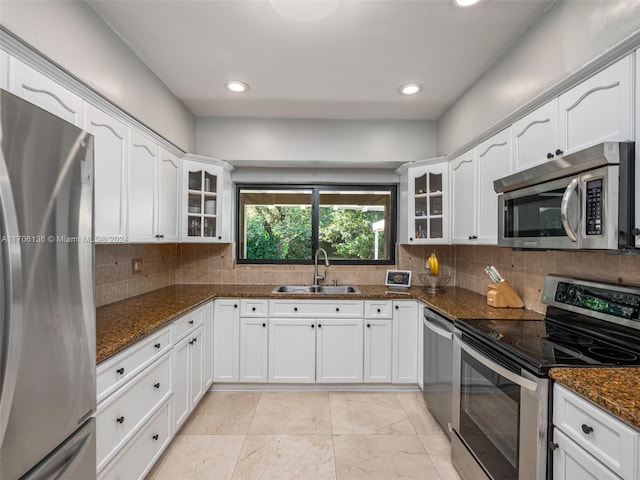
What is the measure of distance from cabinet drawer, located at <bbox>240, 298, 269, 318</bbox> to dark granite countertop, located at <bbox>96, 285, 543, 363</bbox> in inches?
2.6

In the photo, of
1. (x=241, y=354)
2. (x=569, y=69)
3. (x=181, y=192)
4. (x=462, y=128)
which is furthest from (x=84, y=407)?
(x=462, y=128)

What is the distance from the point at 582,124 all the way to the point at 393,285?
200 centimetres

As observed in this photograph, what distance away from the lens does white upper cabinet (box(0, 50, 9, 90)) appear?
1103 millimetres

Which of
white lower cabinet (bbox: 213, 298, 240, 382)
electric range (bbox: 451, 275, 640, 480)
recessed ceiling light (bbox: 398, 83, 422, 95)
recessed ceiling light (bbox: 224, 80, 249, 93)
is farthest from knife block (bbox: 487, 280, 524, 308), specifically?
recessed ceiling light (bbox: 224, 80, 249, 93)

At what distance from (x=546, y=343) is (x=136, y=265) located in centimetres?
272

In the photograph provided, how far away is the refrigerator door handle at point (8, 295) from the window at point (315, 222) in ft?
8.34

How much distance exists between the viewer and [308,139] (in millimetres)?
2969

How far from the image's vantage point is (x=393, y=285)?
3.04m

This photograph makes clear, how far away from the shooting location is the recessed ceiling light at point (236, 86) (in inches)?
91.7

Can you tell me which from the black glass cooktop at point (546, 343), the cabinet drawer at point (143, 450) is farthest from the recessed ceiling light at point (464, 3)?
the cabinet drawer at point (143, 450)

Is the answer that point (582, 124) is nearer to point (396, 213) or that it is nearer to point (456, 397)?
point (456, 397)

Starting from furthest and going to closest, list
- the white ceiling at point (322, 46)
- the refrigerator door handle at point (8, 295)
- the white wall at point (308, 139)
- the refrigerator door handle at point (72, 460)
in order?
the white wall at point (308, 139), the white ceiling at point (322, 46), the refrigerator door handle at point (72, 460), the refrigerator door handle at point (8, 295)

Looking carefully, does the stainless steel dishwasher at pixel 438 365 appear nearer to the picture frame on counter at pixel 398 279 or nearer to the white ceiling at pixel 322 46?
the picture frame on counter at pixel 398 279

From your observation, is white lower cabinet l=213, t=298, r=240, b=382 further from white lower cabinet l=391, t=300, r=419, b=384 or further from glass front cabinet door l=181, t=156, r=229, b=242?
white lower cabinet l=391, t=300, r=419, b=384
